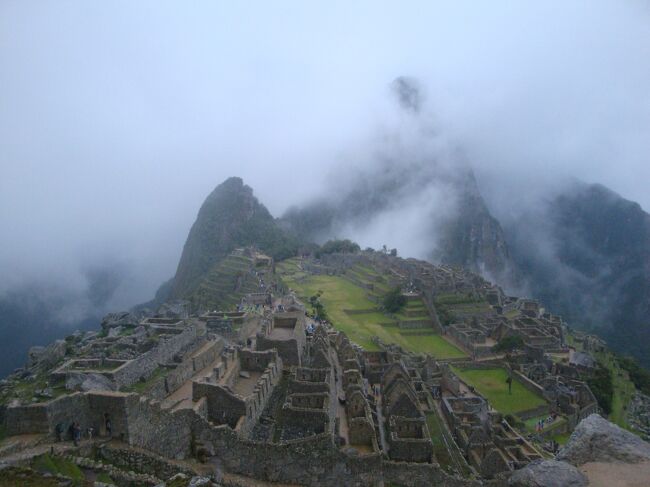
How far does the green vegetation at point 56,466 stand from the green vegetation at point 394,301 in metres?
47.8

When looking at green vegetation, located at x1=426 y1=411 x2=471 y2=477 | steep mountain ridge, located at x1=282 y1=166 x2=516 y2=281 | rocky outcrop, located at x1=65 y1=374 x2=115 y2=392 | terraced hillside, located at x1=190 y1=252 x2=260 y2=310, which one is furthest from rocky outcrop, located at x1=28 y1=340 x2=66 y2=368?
steep mountain ridge, located at x1=282 y1=166 x2=516 y2=281

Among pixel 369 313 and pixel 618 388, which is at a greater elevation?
pixel 369 313

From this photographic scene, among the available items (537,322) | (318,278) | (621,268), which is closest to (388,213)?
(621,268)

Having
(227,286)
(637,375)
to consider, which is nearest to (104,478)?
(227,286)

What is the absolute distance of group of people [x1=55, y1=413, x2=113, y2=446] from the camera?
14.0 metres

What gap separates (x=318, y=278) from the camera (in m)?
78.1

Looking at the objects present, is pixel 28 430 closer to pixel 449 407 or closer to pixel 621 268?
pixel 449 407

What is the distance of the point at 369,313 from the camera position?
57406 mm

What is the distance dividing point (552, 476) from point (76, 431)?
1221 centimetres

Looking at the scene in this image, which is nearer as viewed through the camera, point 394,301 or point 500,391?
point 500,391

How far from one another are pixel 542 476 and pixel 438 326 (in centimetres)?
4691

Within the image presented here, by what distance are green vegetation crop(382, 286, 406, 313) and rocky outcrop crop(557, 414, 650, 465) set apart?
153 ft

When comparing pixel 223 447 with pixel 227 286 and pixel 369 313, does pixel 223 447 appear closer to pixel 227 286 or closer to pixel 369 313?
pixel 369 313

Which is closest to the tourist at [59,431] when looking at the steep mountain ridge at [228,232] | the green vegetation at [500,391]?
the green vegetation at [500,391]
